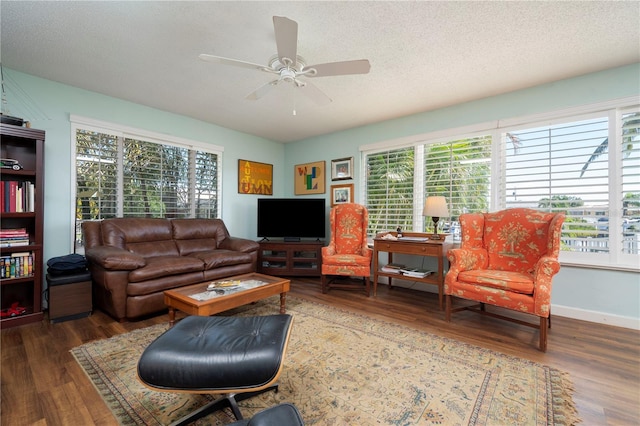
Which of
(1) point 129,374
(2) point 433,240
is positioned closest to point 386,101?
(2) point 433,240

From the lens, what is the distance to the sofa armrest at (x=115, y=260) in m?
2.46

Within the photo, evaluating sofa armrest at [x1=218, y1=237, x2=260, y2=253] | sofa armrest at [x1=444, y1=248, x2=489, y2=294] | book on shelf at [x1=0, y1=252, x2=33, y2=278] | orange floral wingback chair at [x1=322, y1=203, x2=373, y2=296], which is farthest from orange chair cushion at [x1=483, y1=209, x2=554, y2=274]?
book on shelf at [x1=0, y1=252, x2=33, y2=278]

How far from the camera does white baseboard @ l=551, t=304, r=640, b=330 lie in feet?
8.04

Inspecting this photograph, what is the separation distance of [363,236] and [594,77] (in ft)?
9.55

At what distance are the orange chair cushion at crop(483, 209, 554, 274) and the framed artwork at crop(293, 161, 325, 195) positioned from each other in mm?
2673

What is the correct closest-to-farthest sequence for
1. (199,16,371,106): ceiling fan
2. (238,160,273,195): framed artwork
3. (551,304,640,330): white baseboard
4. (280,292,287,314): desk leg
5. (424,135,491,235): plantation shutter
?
(199,16,371,106): ceiling fan, (551,304,640,330): white baseboard, (280,292,287,314): desk leg, (424,135,491,235): plantation shutter, (238,160,273,195): framed artwork

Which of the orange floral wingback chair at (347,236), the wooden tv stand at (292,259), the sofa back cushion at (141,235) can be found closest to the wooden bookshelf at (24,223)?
the sofa back cushion at (141,235)

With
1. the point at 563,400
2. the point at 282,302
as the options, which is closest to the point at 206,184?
the point at 282,302

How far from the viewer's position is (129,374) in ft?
5.72

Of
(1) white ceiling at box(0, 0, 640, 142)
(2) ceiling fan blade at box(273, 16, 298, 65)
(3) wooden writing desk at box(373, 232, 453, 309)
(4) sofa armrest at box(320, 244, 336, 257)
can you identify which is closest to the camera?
(2) ceiling fan blade at box(273, 16, 298, 65)

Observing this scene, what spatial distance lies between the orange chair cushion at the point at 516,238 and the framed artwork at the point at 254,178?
3.61 meters

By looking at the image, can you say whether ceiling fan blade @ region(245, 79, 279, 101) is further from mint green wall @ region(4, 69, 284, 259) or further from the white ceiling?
mint green wall @ region(4, 69, 284, 259)

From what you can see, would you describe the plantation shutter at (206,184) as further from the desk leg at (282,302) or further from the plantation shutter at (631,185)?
the plantation shutter at (631,185)

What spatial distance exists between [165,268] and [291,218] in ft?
7.04
